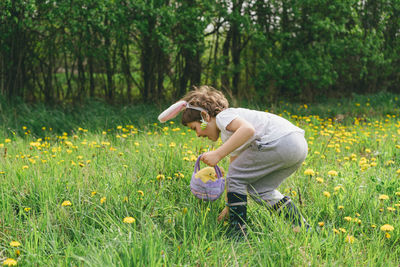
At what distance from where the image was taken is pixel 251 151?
7.43ft

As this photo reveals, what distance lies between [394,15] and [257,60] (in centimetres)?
420

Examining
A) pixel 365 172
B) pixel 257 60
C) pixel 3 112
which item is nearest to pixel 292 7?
pixel 257 60

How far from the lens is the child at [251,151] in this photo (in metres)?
2.20

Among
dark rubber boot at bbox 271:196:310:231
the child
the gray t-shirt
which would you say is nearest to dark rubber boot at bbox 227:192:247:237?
the child

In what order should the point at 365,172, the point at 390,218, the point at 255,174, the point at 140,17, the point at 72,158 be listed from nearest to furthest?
the point at 390,218, the point at 255,174, the point at 365,172, the point at 72,158, the point at 140,17

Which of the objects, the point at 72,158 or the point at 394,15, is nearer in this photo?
the point at 72,158

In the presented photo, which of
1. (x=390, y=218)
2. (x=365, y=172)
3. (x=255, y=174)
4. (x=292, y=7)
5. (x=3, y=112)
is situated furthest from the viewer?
(x=292, y=7)

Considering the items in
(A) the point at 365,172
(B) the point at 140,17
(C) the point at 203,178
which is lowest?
(A) the point at 365,172

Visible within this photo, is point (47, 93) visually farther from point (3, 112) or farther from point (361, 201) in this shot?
point (361, 201)

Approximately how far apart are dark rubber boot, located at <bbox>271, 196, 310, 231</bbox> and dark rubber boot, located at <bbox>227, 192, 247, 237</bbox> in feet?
0.64

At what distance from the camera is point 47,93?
7691mm

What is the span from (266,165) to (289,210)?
0.30 m

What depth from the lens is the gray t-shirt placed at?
2.18 m

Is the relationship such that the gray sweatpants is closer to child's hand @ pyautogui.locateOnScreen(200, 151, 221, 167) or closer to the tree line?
child's hand @ pyautogui.locateOnScreen(200, 151, 221, 167)
